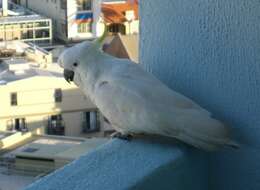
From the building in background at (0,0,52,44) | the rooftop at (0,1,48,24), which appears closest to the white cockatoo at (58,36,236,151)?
the building in background at (0,0,52,44)

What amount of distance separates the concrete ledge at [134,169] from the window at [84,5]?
31.6 feet

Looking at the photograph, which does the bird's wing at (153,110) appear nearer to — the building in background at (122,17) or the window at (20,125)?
the window at (20,125)

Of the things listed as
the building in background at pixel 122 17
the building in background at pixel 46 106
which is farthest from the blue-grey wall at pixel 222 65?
the building in background at pixel 122 17

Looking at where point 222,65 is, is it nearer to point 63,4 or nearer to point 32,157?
point 32,157

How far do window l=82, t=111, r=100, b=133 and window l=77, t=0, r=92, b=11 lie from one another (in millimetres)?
4445

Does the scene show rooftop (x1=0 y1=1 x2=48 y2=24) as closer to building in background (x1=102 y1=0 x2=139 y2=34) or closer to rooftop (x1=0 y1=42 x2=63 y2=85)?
building in background (x1=102 y1=0 x2=139 y2=34)

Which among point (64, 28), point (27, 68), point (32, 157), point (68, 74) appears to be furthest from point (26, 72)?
point (68, 74)

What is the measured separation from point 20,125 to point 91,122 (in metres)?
0.70

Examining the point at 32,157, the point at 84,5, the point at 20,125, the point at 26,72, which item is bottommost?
the point at 20,125

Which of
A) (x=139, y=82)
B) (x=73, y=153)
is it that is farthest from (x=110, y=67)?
(x=73, y=153)

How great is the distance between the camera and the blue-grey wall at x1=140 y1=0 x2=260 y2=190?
2.43 feet

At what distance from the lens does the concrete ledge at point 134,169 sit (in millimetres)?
675

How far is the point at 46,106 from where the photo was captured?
6016 mm

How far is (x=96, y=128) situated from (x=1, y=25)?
4043 mm
